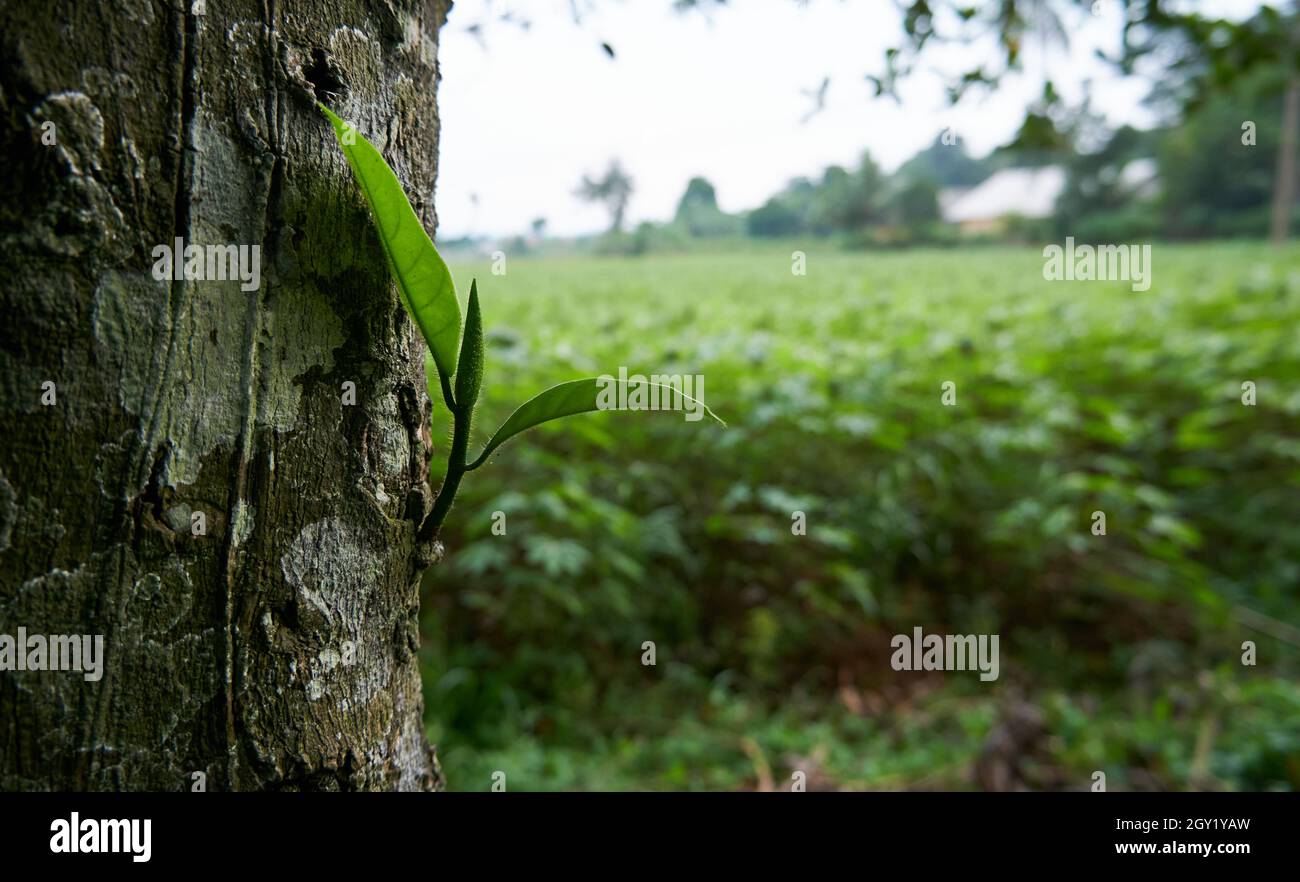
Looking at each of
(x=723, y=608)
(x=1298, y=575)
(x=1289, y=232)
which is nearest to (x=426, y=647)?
(x=723, y=608)

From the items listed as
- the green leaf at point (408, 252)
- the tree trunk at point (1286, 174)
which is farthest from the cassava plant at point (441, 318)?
the tree trunk at point (1286, 174)

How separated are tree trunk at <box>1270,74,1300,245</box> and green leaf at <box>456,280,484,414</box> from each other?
1482 cm

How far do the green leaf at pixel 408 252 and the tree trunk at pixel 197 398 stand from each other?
6cm

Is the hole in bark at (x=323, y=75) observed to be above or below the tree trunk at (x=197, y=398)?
above

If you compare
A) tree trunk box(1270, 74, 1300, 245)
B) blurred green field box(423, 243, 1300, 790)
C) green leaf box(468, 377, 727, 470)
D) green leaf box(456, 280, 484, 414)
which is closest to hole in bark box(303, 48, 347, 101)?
green leaf box(456, 280, 484, 414)

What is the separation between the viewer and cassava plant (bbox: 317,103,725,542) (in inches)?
22.4

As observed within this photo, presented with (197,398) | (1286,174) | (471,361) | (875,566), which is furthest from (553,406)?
(1286,174)

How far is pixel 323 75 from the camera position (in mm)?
619

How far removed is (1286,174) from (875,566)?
13405 mm

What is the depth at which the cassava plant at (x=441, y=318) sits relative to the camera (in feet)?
1.87

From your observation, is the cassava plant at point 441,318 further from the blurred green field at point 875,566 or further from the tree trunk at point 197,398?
the blurred green field at point 875,566

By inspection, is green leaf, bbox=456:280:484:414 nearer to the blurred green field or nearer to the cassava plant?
the cassava plant
